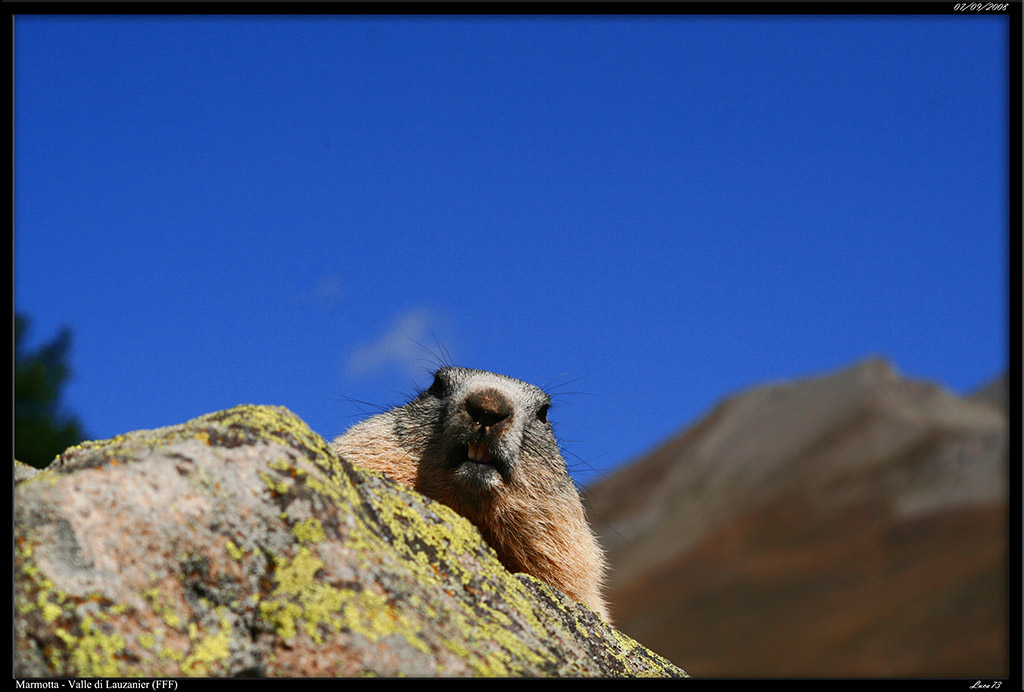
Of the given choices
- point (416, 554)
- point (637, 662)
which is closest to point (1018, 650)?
point (637, 662)

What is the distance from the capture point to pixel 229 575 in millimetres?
3129

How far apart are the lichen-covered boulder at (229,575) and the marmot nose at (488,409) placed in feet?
9.92

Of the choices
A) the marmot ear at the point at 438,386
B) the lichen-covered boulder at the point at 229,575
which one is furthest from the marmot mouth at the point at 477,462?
the lichen-covered boulder at the point at 229,575

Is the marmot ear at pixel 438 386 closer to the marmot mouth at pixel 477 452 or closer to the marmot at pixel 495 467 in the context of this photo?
the marmot at pixel 495 467

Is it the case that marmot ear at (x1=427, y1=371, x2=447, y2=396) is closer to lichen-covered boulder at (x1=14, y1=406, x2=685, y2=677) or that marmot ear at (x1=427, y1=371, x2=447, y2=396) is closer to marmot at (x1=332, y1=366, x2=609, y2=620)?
marmot at (x1=332, y1=366, x2=609, y2=620)

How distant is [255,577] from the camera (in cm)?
316

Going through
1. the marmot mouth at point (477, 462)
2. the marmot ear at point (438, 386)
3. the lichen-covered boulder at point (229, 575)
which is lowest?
the lichen-covered boulder at point (229, 575)

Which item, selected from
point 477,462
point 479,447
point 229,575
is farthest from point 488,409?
point 229,575

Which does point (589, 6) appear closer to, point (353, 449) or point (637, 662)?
point (637, 662)

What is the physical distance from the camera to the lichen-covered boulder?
113 inches

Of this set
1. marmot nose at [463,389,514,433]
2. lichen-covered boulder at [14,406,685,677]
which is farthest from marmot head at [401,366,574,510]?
lichen-covered boulder at [14,406,685,677]

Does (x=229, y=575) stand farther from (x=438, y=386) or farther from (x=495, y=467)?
(x=438, y=386)

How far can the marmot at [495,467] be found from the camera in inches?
264

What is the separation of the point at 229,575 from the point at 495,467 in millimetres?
3766
